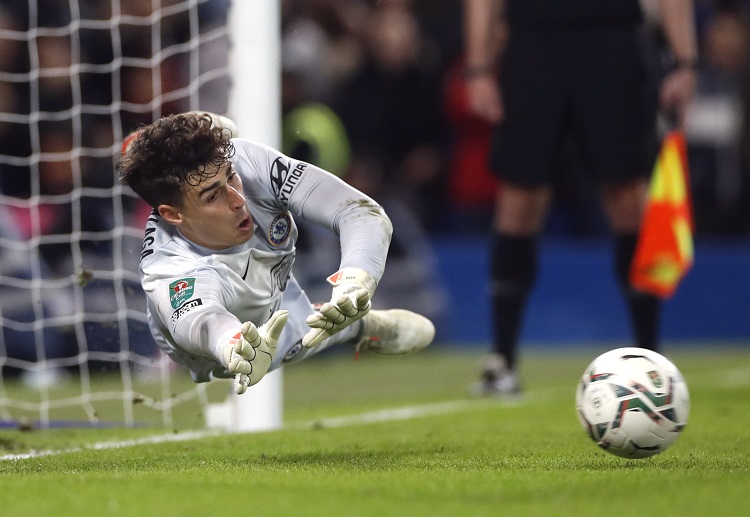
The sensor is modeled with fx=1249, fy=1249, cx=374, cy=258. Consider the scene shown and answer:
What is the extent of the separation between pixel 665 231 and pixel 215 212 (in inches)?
126

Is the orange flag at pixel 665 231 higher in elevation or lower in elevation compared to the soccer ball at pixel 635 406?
lower

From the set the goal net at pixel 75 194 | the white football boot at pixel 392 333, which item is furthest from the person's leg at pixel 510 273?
the white football boot at pixel 392 333

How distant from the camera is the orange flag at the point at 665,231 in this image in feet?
21.1

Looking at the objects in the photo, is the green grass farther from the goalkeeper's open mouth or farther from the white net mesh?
the white net mesh

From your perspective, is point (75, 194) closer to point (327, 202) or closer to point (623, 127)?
point (327, 202)

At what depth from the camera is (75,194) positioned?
639 cm

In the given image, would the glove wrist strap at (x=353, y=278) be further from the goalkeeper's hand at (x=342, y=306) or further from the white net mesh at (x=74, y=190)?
the white net mesh at (x=74, y=190)

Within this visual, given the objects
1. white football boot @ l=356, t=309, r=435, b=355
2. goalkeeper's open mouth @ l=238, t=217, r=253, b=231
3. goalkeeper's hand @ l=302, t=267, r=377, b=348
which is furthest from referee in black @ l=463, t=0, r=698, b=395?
goalkeeper's hand @ l=302, t=267, r=377, b=348

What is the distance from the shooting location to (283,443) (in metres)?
4.73

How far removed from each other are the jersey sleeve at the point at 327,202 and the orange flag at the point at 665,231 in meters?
2.66

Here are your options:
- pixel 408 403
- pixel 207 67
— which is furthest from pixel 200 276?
pixel 207 67

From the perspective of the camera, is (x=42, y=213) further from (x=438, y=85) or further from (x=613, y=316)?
(x=613, y=316)

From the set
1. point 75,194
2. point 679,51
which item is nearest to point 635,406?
point 679,51

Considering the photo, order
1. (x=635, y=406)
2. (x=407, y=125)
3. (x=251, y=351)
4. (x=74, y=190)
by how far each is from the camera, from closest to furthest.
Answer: (x=251, y=351) < (x=635, y=406) < (x=74, y=190) < (x=407, y=125)
